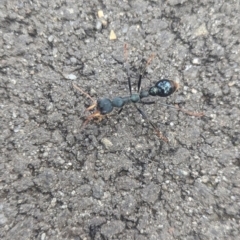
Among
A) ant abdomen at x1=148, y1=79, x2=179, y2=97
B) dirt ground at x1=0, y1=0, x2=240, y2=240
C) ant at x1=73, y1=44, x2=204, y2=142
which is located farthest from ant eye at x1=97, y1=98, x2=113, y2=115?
ant abdomen at x1=148, y1=79, x2=179, y2=97

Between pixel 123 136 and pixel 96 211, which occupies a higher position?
pixel 123 136

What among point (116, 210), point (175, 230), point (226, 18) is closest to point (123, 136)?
point (116, 210)

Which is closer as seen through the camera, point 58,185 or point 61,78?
point 58,185

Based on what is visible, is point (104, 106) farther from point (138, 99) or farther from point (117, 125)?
point (138, 99)

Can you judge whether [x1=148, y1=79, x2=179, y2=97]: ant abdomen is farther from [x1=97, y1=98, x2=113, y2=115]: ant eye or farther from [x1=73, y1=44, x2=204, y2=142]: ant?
[x1=97, y1=98, x2=113, y2=115]: ant eye

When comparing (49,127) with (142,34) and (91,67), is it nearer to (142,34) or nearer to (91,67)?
(91,67)

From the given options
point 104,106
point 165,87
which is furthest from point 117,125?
point 165,87

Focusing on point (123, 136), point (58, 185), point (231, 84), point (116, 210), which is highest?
→ point (231, 84)
